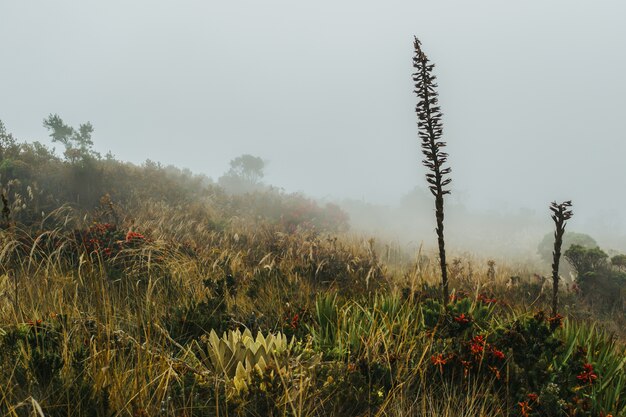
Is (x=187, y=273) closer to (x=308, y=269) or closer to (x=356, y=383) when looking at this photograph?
(x=308, y=269)

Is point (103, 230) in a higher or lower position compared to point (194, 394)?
higher

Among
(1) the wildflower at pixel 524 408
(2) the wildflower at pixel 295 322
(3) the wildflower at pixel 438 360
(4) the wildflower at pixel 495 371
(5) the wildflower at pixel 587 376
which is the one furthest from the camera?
(2) the wildflower at pixel 295 322

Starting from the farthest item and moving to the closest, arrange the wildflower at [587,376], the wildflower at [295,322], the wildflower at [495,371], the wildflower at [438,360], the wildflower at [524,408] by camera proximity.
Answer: the wildflower at [295,322], the wildflower at [438,360], the wildflower at [495,371], the wildflower at [587,376], the wildflower at [524,408]

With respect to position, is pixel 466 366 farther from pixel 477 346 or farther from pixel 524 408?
pixel 524 408

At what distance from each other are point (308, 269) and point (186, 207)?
9.35 meters

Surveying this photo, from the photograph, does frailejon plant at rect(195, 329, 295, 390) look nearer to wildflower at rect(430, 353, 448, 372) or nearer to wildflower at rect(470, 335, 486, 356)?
wildflower at rect(430, 353, 448, 372)

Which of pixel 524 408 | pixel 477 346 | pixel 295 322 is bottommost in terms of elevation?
pixel 524 408

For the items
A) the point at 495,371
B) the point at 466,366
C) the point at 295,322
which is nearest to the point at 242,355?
the point at 295,322

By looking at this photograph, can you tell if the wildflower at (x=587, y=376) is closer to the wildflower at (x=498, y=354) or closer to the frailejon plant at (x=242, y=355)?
the wildflower at (x=498, y=354)

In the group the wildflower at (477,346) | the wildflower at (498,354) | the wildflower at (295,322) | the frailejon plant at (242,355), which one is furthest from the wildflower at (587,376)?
the wildflower at (295,322)

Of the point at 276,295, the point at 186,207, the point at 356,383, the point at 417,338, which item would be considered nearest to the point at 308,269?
the point at 276,295

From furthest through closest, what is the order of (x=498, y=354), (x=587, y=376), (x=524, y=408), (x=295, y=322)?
(x=295, y=322) < (x=498, y=354) < (x=587, y=376) < (x=524, y=408)

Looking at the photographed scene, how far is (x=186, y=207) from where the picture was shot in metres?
15.3

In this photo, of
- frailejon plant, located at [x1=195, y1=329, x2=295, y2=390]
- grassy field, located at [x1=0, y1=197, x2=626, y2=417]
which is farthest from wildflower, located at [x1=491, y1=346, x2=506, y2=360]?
frailejon plant, located at [x1=195, y1=329, x2=295, y2=390]
